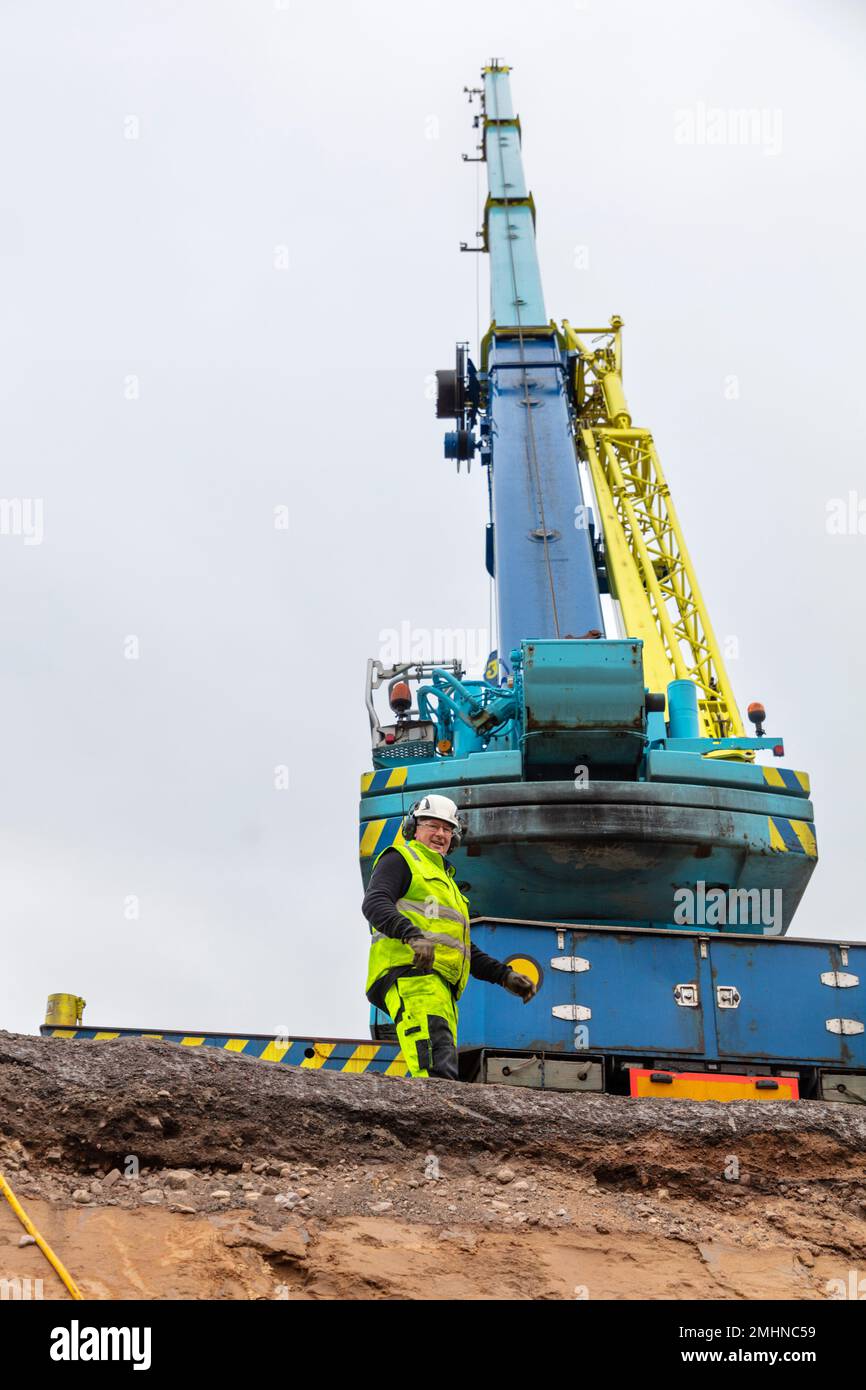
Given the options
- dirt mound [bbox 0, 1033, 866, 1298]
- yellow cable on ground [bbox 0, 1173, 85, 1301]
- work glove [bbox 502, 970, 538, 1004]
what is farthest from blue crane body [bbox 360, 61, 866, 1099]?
yellow cable on ground [bbox 0, 1173, 85, 1301]

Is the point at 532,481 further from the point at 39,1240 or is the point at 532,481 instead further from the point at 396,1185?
the point at 39,1240

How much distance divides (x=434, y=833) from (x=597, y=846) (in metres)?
2.93

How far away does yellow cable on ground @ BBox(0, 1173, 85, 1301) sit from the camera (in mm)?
3535

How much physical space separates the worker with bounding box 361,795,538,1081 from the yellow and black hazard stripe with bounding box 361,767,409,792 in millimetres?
3415

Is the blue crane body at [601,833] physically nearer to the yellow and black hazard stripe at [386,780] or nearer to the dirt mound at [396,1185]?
the yellow and black hazard stripe at [386,780]

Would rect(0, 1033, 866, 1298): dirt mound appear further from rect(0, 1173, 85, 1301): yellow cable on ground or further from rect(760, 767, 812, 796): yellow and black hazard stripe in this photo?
rect(760, 767, 812, 796): yellow and black hazard stripe

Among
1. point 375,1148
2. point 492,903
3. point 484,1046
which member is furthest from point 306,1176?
point 492,903

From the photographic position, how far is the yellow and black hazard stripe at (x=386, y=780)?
9.98 m

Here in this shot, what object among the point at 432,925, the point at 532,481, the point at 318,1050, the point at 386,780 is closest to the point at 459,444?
the point at 532,481

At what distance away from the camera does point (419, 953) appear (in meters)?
6.05

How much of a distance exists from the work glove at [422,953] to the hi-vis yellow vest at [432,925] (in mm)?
70
